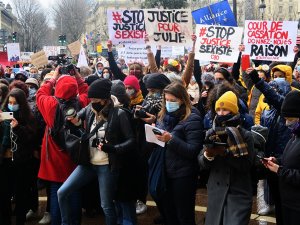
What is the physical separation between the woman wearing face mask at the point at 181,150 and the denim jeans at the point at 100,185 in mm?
615

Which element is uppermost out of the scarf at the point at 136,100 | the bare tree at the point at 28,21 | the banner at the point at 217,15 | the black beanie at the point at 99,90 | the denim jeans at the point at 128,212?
the bare tree at the point at 28,21

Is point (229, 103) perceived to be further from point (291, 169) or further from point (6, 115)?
point (6, 115)

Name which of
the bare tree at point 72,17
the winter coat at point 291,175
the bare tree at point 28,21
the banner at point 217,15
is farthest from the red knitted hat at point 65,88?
the bare tree at point 72,17

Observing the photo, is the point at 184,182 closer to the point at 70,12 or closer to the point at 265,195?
the point at 265,195

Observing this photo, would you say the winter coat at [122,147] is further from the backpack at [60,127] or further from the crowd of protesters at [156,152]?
the backpack at [60,127]

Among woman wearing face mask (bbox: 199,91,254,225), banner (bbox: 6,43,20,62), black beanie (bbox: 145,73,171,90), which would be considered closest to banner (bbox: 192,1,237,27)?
black beanie (bbox: 145,73,171,90)

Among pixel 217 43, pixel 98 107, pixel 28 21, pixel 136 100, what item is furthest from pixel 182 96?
pixel 28 21

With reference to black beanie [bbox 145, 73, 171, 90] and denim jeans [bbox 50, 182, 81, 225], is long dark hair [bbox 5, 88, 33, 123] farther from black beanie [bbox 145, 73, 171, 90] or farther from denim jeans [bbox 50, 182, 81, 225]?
black beanie [bbox 145, 73, 171, 90]

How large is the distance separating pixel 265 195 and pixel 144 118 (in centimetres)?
236

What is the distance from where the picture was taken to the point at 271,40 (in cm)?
919

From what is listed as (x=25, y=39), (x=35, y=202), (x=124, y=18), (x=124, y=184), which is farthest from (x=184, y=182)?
(x=25, y=39)

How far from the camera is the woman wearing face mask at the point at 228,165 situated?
438cm

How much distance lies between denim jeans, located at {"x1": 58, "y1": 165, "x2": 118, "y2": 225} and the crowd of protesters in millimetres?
11

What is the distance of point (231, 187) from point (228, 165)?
209mm
